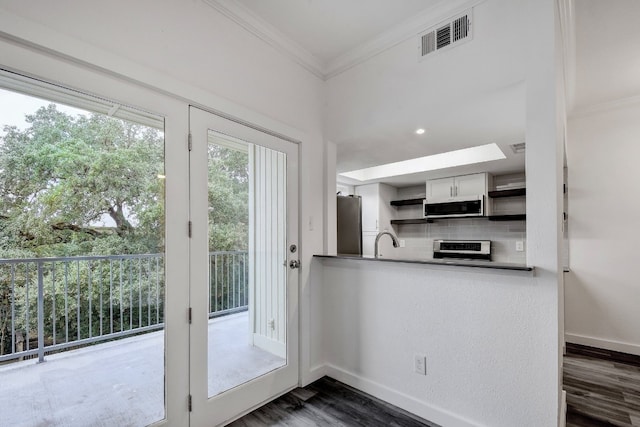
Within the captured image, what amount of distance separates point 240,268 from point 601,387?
3.08m

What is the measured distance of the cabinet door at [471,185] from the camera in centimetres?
416

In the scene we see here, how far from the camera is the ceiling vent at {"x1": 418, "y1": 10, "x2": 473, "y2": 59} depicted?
1.90 m

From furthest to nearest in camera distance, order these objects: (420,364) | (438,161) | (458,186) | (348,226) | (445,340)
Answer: (458,186) < (438,161) < (348,226) < (420,364) < (445,340)

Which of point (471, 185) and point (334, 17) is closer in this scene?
point (334, 17)

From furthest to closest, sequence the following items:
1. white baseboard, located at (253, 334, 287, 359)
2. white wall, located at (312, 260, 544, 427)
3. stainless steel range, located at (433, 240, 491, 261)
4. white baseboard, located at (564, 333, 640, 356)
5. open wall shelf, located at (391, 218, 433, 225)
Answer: open wall shelf, located at (391, 218, 433, 225) < stainless steel range, located at (433, 240, 491, 261) < white baseboard, located at (564, 333, 640, 356) < white baseboard, located at (253, 334, 287, 359) < white wall, located at (312, 260, 544, 427)

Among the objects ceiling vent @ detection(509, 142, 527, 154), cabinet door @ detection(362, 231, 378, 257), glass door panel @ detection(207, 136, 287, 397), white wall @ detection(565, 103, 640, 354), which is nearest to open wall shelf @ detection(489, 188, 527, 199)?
white wall @ detection(565, 103, 640, 354)

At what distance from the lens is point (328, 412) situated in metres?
2.00

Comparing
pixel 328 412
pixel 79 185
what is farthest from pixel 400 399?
pixel 79 185

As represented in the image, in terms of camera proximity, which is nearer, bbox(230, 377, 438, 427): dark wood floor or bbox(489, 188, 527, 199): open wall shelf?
bbox(230, 377, 438, 427): dark wood floor

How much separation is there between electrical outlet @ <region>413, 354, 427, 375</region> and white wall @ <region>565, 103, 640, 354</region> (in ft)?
8.74

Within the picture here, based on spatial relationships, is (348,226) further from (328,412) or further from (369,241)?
(369,241)

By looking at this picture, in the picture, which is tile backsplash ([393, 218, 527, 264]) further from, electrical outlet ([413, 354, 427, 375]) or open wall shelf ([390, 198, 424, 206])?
electrical outlet ([413, 354, 427, 375])

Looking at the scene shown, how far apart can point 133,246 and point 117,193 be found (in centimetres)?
29

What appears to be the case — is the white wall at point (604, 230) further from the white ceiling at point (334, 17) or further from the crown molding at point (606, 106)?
the white ceiling at point (334, 17)
